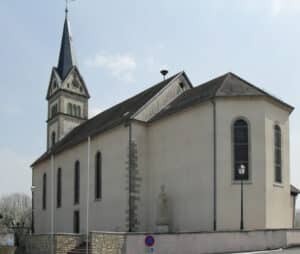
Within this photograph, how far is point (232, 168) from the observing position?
2473cm

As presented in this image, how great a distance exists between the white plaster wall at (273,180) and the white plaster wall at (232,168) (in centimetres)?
40

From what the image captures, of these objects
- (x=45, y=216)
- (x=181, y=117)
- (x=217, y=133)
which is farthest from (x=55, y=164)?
(x=217, y=133)

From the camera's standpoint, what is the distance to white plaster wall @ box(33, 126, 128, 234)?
2947 centimetres

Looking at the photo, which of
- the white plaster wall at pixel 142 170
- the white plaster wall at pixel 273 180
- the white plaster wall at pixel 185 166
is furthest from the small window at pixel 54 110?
the white plaster wall at pixel 273 180

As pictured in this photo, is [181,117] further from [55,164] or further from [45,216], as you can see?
[45,216]

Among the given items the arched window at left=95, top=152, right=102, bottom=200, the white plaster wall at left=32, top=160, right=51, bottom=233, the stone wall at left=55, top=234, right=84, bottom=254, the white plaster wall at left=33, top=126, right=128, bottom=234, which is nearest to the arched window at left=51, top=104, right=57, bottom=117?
the white plaster wall at left=32, top=160, right=51, bottom=233

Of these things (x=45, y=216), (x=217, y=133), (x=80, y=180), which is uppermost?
(x=217, y=133)

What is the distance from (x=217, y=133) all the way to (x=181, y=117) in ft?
10.4

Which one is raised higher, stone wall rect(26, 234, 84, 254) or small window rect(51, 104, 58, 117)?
small window rect(51, 104, 58, 117)

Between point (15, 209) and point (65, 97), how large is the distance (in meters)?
45.0

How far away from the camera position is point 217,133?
25.2m

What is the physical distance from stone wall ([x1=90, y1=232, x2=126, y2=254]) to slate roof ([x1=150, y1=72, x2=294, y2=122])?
1037 cm

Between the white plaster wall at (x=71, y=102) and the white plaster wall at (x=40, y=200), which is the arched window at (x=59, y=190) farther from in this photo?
the white plaster wall at (x=71, y=102)

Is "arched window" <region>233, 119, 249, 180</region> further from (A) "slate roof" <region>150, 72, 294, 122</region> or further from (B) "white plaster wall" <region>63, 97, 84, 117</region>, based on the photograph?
(B) "white plaster wall" <region>63, 97, 84, 117</region>
